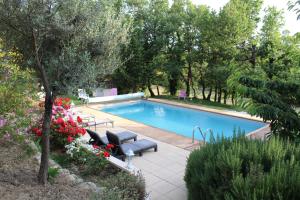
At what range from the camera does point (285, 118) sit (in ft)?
19.0

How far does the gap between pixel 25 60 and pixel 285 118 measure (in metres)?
5.58

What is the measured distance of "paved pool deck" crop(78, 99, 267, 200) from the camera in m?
6.18

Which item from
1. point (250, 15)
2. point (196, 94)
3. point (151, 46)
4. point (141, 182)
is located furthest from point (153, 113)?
point (141, 182)

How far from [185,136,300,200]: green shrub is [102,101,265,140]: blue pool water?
8.07m

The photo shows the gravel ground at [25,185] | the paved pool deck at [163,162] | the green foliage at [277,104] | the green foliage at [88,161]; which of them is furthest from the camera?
the green foliage at [88,161]

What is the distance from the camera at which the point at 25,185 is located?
4703 mm

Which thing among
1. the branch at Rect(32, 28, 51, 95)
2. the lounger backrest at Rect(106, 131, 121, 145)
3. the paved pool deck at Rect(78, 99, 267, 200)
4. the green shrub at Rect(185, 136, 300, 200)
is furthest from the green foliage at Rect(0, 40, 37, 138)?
the green shrub at Rect(185, 136, 300, 200)

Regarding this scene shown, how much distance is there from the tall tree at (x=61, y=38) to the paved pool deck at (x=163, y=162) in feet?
10.1

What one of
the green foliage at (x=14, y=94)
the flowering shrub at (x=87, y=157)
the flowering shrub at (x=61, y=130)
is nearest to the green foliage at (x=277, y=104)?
the flowering shrub at (x=87, y=157)

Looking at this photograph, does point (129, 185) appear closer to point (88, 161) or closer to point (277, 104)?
point (88, 161)

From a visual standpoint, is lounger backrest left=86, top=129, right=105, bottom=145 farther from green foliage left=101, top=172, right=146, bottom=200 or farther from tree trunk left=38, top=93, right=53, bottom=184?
tree trunk left=38, top=93, right=53, bottom=184

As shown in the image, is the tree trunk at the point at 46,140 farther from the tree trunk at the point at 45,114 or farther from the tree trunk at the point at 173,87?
the tree trunk at the point at 173,87

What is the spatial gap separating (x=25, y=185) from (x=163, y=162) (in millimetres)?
4315

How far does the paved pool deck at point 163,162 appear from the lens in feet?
20.3
